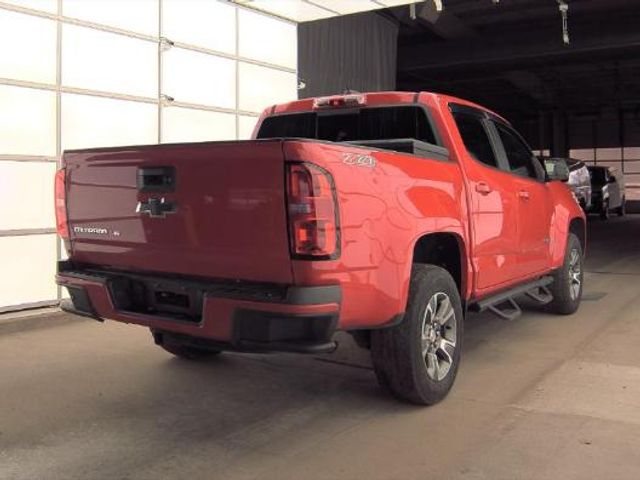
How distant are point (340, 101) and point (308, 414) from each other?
2386 mm

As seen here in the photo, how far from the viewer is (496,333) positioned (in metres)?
6.57

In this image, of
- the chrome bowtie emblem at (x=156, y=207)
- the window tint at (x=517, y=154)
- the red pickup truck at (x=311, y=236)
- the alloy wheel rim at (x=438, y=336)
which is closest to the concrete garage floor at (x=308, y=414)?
the alloy wheel rim at (x=438, y=336)

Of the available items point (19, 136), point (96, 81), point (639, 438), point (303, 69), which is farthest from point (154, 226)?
point (303, 69)

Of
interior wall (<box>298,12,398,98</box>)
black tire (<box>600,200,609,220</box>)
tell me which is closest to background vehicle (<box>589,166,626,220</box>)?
black tire (<box>600,200,609,220</box>)

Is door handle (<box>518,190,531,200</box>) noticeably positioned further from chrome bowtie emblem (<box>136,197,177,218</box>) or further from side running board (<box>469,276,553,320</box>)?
chrome bowtie emblem (<box>136,197,177,218</box>)

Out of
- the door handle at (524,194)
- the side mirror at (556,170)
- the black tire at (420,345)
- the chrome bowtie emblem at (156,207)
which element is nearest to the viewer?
the chrome bowtie emblem at (156,207)

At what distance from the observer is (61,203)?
4488mm

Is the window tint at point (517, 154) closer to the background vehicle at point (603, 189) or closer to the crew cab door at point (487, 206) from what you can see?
the crew cab door at point (487, 206)

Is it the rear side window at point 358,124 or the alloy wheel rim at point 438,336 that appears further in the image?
the rear side window at point 358,124

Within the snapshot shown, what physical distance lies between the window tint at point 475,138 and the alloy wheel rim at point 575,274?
7.14ft

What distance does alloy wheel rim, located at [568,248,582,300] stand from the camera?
23.8 feet

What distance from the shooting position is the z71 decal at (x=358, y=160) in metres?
3.58

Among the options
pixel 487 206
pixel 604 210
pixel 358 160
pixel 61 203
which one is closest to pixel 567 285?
pixel 487 206

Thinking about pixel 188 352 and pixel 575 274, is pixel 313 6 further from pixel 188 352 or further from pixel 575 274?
pixel 188 352
